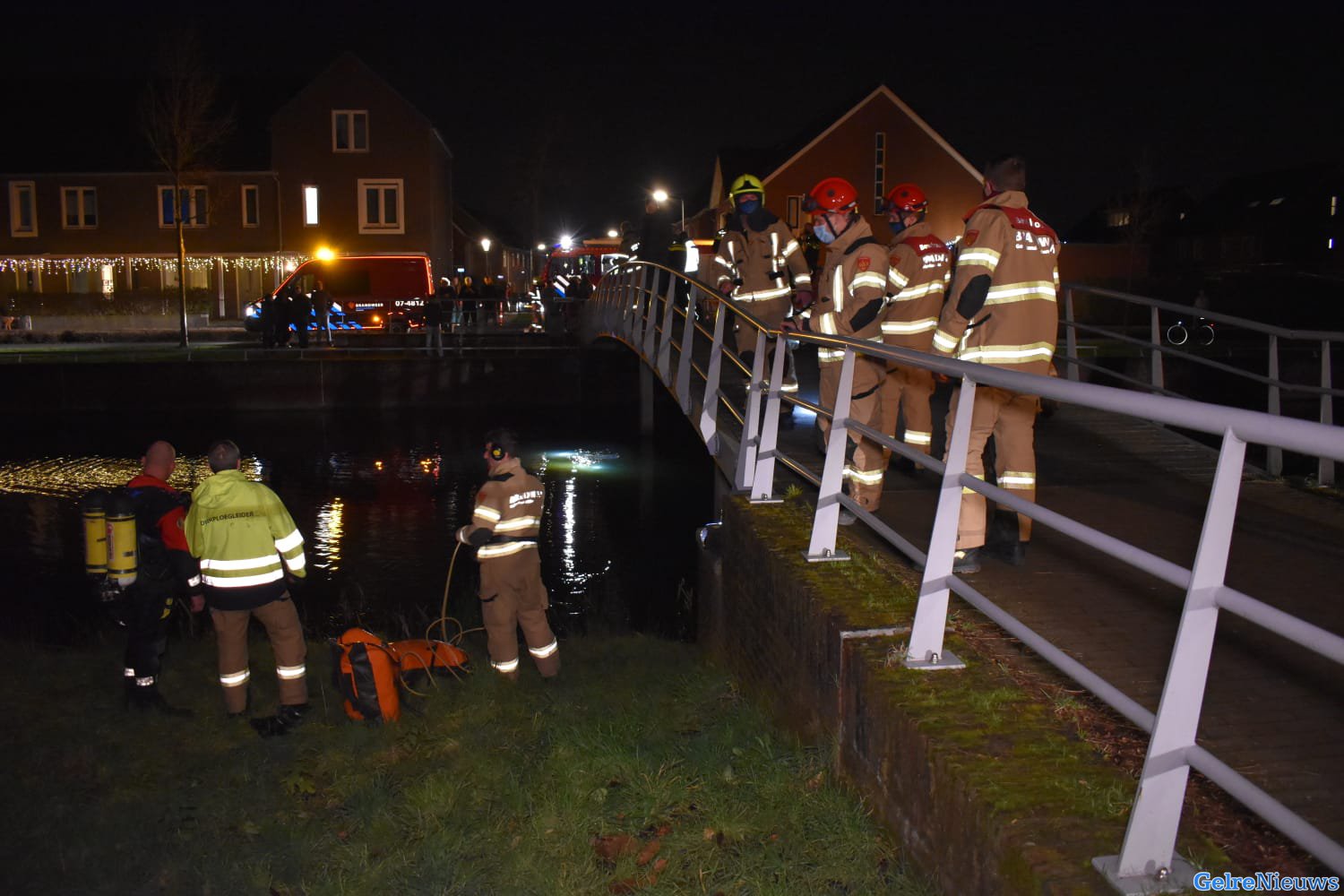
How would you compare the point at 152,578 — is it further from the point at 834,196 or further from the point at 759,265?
the point at 759,265

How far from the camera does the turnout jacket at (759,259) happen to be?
8.68 m

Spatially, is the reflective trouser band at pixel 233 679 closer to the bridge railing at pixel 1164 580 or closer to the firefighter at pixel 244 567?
the firefighter at pixel 244 567

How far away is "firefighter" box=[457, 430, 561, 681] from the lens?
677cm

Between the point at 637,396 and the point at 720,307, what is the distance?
52.5ft

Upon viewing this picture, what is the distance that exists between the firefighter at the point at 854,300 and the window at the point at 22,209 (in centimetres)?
4082

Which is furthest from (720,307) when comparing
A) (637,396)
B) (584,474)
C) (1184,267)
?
(1184,267)

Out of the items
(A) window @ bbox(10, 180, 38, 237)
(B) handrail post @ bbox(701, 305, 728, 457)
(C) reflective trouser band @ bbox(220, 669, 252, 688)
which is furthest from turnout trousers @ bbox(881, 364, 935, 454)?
(A) window @ bbox(10, 180, 38, 237)

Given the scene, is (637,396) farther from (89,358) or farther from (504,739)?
(504,739)

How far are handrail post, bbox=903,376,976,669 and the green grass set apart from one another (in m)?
0.57

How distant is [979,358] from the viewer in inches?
200

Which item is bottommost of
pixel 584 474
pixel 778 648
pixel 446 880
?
pixel 584 474

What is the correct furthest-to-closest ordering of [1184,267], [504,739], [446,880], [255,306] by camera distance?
[1184,267]
[255,306]
[504,739]
[446,880]

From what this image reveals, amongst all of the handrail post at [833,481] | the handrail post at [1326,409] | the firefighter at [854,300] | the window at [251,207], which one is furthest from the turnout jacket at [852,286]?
the window at [251,207]

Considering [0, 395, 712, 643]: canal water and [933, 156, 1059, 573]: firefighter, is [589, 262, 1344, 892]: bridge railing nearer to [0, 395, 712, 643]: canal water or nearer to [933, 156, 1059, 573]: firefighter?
[933, 156, 1059, 573]: firefighter
